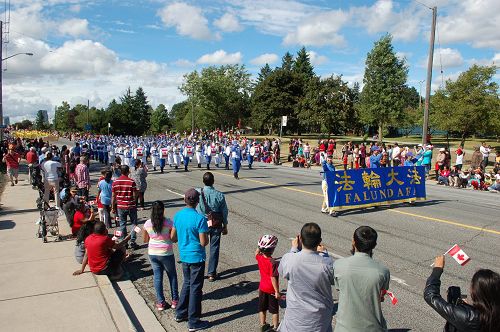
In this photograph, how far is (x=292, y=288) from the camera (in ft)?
12.8

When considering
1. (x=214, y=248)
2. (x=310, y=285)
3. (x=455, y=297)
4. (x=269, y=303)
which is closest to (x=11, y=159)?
(x=214, y=248)

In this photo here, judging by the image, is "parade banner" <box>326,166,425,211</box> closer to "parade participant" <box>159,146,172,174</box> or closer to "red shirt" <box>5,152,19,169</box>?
"red shirt" <box>5,152,19,169</box>

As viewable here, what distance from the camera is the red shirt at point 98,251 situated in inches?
284

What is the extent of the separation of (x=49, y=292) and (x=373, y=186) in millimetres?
9792

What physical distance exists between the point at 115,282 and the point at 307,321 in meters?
4.43

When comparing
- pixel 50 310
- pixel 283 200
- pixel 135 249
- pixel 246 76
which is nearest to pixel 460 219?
pixel 283 200

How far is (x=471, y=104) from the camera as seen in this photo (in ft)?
92.3

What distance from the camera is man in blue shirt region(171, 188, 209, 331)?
5402mm

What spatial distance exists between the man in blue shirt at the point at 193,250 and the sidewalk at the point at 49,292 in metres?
0.83

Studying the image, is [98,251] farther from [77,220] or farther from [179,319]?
[77,220]

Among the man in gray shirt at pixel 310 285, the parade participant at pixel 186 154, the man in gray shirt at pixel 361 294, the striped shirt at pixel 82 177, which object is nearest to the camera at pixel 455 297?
the man in gray shirt at pixel 361 294

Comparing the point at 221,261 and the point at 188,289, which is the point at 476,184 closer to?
the point at 221,261

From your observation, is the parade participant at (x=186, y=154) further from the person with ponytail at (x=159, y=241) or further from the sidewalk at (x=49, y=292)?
the person with ponytail at (x=159, y=241)

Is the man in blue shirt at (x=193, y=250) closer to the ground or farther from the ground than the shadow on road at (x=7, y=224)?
farther from the ground
